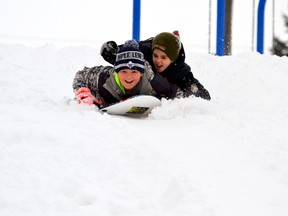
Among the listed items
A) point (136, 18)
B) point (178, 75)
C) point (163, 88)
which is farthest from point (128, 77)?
point (136, 18)

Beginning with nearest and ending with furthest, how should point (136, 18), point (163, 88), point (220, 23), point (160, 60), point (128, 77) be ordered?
1. point (128, 77)
2. point (163, 88)
3. point (160, 60)
4. point (136, 18)
5. point (220, 23)

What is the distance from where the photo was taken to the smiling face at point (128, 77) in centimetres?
360

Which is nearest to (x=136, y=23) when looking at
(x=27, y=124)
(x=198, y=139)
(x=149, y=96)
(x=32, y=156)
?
(x=149, y=96)

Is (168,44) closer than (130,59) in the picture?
No

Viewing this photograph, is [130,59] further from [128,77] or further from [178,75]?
[178,75]

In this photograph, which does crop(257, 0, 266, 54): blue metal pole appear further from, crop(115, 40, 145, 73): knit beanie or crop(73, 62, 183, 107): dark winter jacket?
crop(115, 40, 145, 73): knit beanie

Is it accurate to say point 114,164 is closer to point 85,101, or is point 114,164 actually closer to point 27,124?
point 27,124

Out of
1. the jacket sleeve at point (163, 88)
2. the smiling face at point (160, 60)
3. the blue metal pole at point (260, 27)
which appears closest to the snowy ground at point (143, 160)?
the jacket sleeve at point (163, 88)

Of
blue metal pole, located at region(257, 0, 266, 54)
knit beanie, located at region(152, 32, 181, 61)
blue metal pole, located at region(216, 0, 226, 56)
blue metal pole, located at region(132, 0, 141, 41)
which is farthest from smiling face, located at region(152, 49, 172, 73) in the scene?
blue metal pole, located at region(257, 0, 266, 54)

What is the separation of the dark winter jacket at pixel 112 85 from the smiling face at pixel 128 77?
65 millimetres

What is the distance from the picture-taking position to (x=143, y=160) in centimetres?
218

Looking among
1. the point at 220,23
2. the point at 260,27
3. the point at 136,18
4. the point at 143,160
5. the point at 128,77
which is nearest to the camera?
the point at 143,160

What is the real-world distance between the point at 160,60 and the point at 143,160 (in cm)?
212

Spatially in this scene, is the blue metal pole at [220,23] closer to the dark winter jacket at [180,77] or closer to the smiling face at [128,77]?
the dark winter jacket at [180,77]
